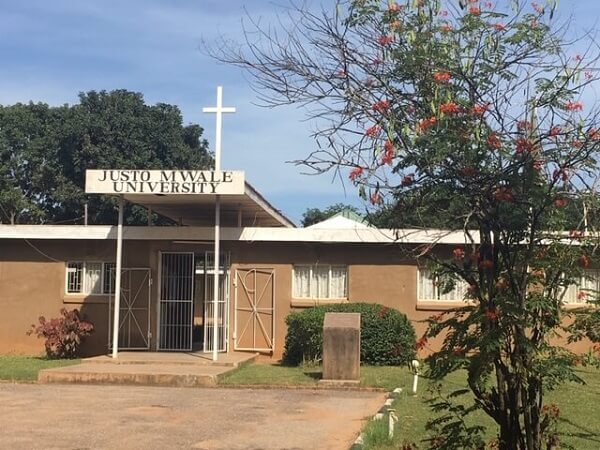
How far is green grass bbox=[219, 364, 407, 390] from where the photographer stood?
13.4 m

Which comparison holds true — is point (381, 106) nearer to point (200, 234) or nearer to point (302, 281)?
point (200, 234)

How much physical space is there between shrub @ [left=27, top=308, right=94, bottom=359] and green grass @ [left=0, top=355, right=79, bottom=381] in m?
0.35

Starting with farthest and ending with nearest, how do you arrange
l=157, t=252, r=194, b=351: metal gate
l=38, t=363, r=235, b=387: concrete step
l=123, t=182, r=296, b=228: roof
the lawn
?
l=157, t=252, r=194, b=351: metal gate → l=123, t=182, r=296, b=228: roof → l=38, t=363, r=235, b=387: concrete step → the lawn

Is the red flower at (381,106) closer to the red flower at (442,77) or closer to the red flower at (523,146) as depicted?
the red flower at (442,77)

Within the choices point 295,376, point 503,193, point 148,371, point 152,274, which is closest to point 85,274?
point 152,274

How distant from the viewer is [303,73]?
4.93 m

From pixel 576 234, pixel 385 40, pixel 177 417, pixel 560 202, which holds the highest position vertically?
pixel 385 40

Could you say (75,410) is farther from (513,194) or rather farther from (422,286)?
(422,286)

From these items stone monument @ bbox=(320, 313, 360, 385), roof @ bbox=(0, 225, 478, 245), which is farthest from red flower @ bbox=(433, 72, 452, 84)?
roof @ bbox=(0, 225, 478, 245)

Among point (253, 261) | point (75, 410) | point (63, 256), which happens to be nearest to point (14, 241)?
point (63, 256)

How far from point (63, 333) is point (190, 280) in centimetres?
306

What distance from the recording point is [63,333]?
57.3 ft

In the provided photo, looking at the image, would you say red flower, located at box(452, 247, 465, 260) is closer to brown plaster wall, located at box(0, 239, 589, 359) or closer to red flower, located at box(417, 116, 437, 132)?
red flower, located at box(417, 116, 437, 132)

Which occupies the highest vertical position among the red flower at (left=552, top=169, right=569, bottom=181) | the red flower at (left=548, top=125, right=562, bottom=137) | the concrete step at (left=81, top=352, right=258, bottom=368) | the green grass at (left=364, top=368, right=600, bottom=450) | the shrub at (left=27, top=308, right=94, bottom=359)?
the red flower at (left=548, top=125, right=562, bottom=137)
